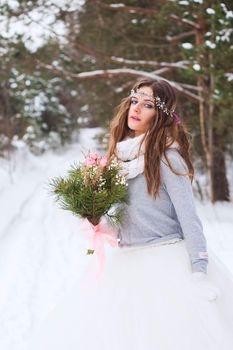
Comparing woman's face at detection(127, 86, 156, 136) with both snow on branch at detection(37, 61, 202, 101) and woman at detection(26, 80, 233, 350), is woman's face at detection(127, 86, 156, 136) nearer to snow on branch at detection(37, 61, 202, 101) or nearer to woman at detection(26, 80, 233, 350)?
woman at detection(26, 80, 233, 350)

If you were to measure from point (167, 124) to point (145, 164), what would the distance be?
12.2 inches

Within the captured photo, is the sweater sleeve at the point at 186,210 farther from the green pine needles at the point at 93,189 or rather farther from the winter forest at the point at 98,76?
the winter forest at the point at 98,76

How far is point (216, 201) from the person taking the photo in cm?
1055

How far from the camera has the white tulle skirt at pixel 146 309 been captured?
2.16 meters

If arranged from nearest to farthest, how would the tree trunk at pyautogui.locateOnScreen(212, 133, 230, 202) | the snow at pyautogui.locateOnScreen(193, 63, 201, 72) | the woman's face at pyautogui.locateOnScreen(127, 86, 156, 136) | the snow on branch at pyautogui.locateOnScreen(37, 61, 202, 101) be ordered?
the woman's face at pyautogui.locateOnScreen(127, 86, 156, 136), the snow at pyautogui.locateOnScreen(193, 63, 201, 72), the snow on branch at pyautogui.locateOnScreen(37, 61, 202, 101), the tree trunk at pyautogui.locateOnScreen(212, 133, 230, 202)

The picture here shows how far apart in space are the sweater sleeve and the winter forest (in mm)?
1482

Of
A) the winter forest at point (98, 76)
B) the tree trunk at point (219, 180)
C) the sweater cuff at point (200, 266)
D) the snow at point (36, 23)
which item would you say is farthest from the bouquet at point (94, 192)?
the tree trunk at point (219, 180)

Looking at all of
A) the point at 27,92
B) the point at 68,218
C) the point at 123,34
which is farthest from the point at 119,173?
the point at 27,92

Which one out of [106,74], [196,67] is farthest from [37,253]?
[106,74]

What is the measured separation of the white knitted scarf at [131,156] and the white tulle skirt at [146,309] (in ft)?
1.33

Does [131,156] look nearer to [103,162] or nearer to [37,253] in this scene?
[103,162]

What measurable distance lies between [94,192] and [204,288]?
704mm

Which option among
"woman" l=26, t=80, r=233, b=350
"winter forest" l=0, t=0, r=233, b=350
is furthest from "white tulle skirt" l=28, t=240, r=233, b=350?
"winter forest" l=0, t=0, r=233, b=350

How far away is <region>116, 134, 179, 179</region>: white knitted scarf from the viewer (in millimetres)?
2389
